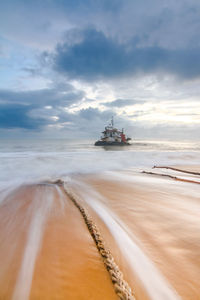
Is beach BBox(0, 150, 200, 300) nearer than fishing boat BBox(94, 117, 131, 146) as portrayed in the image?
Yes

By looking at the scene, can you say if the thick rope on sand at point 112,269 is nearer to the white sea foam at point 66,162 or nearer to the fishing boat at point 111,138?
the white sea foam at point 66,162

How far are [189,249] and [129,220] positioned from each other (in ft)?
3.23

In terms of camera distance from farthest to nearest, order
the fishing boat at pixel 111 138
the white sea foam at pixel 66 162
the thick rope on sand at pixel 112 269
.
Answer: the fishing boat at pixel 111 138 < the white sea foam at pixel 66 162 < the thick rope on sand at pixel 112 269

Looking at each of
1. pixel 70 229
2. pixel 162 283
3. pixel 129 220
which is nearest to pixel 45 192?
pixel 70 229

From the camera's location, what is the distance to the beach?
135 centimetres

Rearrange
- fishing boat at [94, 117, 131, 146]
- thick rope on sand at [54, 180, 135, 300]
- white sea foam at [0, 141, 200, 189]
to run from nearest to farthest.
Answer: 1. thick rope on sand at [54, 180, 135, 300]
2. white sea foam at [0, 141, 200, 189]
3. fishing boat at [94, 117, 131, 146]

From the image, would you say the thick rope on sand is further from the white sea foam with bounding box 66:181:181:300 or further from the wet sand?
the white sea foam with bounding box 66:181:181:300

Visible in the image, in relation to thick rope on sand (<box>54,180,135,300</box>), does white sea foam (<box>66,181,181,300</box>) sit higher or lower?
lower

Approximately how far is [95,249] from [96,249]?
0.05ft

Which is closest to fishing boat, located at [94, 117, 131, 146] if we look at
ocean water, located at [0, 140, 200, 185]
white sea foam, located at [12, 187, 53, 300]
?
ocean water, located at [0, 140, 200, 185]

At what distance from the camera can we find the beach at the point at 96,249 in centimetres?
135

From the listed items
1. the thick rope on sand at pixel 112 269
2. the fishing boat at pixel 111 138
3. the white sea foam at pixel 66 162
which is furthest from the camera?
the fishing boat at pixel 111 138

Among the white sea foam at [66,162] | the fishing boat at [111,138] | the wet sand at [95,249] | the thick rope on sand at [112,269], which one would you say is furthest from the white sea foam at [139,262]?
the fishing boat at [111,138]

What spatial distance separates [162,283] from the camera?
4.56 feet
